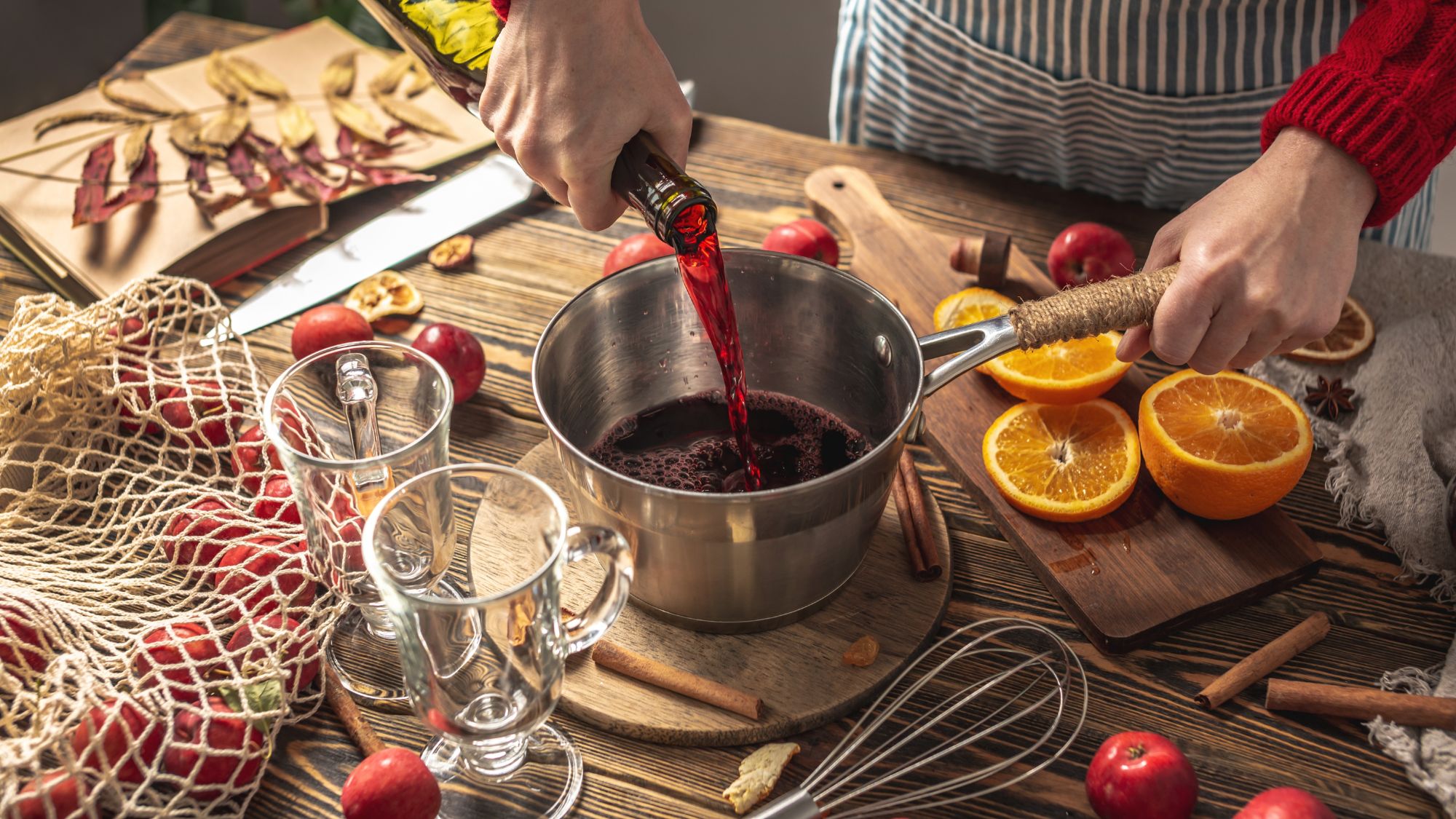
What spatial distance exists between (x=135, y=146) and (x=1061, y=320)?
144cm

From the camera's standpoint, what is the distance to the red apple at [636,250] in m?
1.60

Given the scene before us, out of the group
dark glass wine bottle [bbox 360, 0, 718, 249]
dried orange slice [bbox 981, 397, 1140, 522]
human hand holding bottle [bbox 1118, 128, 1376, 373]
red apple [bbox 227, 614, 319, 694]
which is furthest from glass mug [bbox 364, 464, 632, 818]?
human hand holding bottle [bbox 1118, 128, 1376, 373]

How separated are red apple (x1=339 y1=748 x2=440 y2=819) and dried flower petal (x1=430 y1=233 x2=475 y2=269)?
876 mm

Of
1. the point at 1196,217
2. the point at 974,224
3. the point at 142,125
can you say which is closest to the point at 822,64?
the point at 974,224

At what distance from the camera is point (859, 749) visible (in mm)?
1084

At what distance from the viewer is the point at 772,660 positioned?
114cm

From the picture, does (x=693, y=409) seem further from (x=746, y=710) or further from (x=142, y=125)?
(x=142, y=125)

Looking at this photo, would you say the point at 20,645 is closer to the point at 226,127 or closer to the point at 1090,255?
the point at 226,127

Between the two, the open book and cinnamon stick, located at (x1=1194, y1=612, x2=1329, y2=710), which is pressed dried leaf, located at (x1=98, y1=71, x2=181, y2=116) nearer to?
the open book

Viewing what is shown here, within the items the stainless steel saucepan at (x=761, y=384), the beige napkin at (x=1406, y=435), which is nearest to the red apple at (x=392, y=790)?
the stainless steel saucepan at (x=761, y=384)

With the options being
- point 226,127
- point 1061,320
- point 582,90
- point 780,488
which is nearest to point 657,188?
point 582,90

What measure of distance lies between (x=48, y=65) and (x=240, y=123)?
1962 millimetres

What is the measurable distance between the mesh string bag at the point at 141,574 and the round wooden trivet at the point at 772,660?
28 cm

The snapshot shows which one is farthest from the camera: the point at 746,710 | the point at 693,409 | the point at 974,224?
the point at 974,224
